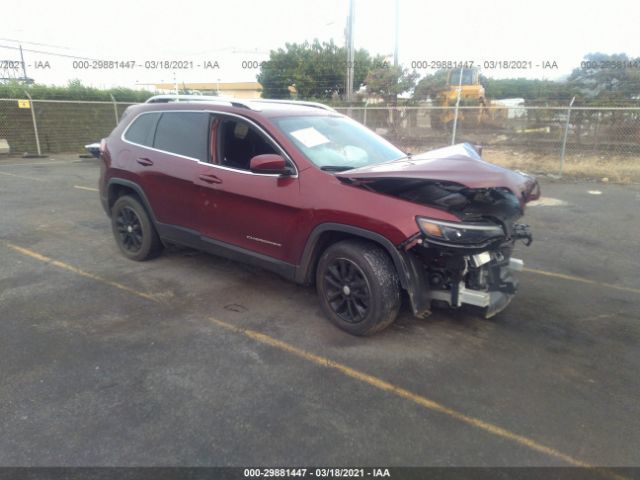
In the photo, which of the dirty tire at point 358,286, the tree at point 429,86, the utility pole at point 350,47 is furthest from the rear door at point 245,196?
the tree at point 429,86

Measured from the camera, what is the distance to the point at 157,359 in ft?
10.8

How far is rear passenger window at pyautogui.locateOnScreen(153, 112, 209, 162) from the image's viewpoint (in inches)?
175

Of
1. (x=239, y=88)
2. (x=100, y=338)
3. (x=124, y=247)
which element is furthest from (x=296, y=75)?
(x=100, y=338)

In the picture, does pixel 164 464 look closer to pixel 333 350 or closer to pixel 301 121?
pixel 333 350

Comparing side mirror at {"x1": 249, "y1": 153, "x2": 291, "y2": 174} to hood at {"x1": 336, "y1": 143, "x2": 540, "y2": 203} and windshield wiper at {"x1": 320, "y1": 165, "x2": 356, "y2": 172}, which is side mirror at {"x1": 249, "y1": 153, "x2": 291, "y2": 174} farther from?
hood at {"x1": 336, "y1": 143, "x2": 540, "y2": 203}

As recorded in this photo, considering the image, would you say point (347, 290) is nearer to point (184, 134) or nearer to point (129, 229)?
point (184, 134)

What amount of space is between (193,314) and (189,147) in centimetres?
165

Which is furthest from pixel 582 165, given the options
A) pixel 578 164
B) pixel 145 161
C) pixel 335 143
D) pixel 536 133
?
pixel 145 161

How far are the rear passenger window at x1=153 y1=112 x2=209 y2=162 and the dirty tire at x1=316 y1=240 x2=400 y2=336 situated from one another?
1.69 metres

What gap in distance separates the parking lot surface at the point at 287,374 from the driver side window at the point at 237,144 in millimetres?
1252

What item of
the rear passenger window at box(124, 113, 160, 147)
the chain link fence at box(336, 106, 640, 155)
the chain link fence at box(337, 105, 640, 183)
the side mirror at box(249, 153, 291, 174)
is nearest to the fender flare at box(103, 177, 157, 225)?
the rear passenger window at box(124, 113, 160, 147)

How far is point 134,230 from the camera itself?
5270 millimetres

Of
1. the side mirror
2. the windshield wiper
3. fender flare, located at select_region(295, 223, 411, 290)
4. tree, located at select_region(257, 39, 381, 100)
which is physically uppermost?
tree, located at select_region(257, 39, 381, 100)

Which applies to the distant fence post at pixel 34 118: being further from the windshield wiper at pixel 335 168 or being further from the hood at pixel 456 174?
the hood at pixel 456 174
